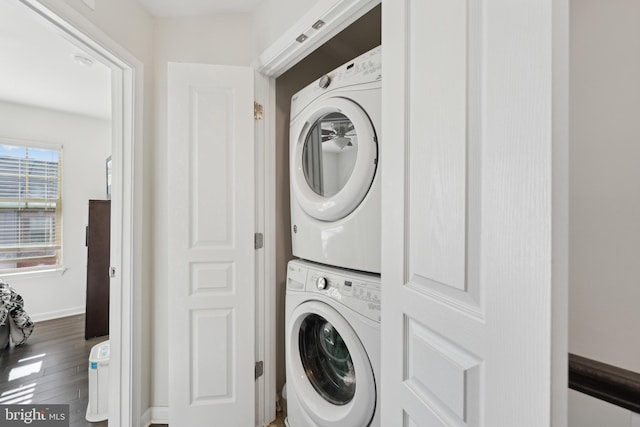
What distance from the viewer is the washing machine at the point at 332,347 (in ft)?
3.53

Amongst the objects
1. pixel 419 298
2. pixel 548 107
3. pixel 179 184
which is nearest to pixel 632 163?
pixel 548 107

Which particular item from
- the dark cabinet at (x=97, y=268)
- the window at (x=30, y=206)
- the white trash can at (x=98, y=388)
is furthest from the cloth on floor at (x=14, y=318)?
the white trash can at (x=98, y=388)

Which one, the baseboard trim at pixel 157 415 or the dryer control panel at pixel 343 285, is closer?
the dryer control panel at pixel 343 285

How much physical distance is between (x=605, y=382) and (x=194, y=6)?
7.53ft

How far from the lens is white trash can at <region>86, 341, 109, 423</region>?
1.76 metres

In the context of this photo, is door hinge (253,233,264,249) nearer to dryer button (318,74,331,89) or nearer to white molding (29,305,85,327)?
dryer button (318,74,331,89)

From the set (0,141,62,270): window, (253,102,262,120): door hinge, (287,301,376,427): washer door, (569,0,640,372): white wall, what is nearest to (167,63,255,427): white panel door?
(253,102,262,120): door hinge

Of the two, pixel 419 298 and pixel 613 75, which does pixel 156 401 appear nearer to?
pixel 419 298

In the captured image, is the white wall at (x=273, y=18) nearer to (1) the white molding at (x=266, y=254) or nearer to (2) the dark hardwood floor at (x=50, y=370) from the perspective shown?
(1) the white molding at (x=266, y=254)

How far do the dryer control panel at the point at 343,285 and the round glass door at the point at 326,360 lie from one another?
7.0 inches

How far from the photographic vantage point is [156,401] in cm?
178

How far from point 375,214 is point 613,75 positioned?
0.70 meters

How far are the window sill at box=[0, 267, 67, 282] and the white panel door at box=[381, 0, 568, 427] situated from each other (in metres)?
4.60

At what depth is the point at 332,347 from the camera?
1.36 m
